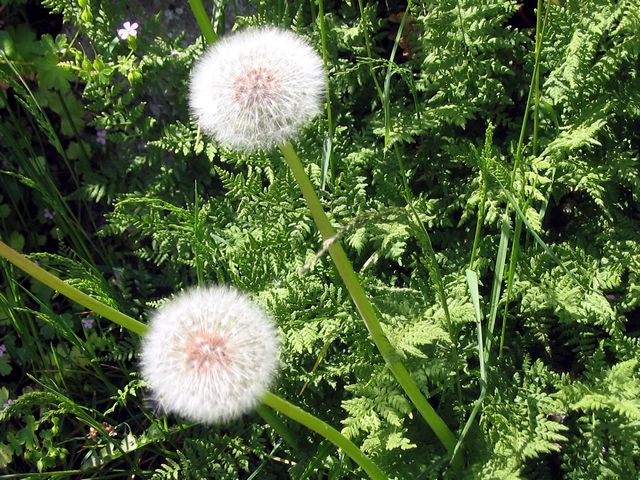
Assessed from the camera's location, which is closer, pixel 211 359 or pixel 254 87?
pixel 211 359

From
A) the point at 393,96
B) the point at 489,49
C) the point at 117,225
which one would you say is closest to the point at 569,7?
the point at 489,49

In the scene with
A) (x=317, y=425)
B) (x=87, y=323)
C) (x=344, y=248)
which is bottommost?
(x=87, y=323)

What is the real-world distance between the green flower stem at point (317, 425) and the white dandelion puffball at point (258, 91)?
0.52 metres

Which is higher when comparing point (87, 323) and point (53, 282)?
point (53, 282)

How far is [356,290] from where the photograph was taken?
5.25 ft

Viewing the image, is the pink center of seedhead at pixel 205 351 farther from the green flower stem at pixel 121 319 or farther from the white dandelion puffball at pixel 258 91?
the white dandelion puffball at pixel 258 91

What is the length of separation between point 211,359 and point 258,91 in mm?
564

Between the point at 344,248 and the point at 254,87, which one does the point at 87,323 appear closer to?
A: the point at 344,248

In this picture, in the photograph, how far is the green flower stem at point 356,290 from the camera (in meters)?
1.48

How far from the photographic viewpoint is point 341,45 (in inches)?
102

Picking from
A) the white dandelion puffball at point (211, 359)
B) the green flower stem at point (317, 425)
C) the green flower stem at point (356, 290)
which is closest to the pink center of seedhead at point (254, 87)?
the green flower stem at point (356, 290)

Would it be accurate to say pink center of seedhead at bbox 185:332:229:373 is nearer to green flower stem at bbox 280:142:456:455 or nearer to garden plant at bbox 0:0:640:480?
garden plant at bbox 0:0:640:480

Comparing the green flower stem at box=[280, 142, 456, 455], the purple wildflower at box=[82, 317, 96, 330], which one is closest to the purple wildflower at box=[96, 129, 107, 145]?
the purple wildflower at box=[82, 317, 96, 330]

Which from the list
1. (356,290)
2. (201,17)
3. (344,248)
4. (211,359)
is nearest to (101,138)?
(344,248)
